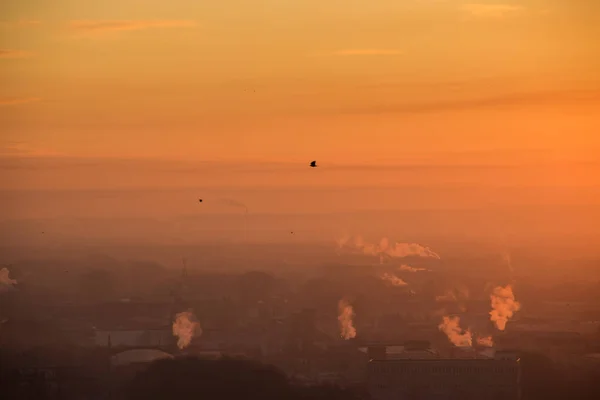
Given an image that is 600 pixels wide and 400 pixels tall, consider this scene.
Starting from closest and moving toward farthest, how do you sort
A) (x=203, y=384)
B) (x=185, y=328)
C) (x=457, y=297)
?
(x=203, y=384) → (x=185, y=328) → (x=457, y=297)

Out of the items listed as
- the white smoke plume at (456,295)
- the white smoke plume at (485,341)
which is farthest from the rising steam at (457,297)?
the white smoke plume at (485,341)

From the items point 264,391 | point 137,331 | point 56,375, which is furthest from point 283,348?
point 56,375

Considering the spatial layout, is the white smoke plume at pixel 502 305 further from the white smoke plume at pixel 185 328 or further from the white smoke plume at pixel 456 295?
the white smoke plume at pixel 185 328

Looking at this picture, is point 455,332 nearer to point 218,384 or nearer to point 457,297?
point 457,297

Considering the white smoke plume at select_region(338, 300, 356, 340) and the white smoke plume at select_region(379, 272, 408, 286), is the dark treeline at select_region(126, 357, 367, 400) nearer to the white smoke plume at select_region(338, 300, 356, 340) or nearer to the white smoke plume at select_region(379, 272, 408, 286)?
the white smoke plume at select_region(338, 300, 356, 340)

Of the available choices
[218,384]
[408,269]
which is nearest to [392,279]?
[408,269]

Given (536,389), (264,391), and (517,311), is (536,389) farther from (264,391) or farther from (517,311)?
(264,391)
